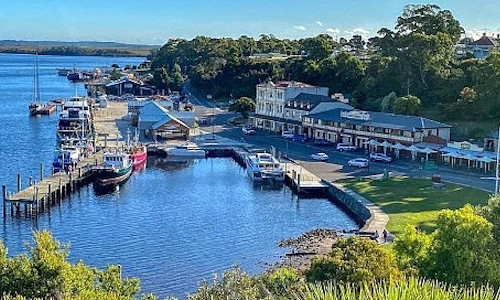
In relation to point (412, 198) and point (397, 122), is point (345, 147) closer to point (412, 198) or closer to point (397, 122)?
point (397, 122)

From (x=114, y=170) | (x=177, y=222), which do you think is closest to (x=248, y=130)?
(x=114, y=170)

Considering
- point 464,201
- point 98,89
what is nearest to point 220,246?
point 464,201

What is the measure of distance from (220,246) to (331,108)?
113 ft

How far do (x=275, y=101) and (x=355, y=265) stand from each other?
52569mm

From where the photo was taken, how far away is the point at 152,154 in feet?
210

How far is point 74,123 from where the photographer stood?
75.2m

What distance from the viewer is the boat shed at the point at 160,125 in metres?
68.9

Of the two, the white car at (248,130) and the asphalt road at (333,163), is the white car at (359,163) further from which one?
the white car at (248,130)

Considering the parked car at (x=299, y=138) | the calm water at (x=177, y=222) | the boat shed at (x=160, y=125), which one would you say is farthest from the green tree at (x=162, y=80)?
the calm water at (x=177, y=222)

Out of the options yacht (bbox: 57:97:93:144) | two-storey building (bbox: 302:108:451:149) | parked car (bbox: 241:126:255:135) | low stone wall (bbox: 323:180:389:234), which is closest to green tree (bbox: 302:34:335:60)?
parked car (bbox: 241:126:255:135)

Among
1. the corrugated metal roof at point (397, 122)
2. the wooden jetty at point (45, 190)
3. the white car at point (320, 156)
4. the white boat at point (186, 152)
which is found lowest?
the wooden jetty at point (45, 190)

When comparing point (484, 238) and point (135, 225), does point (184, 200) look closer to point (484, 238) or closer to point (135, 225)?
point (135, 225)

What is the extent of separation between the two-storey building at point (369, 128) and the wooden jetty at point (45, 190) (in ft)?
69.7

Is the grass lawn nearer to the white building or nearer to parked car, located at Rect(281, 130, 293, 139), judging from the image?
parked car, located at Rect(281, 130, 293, 139)
